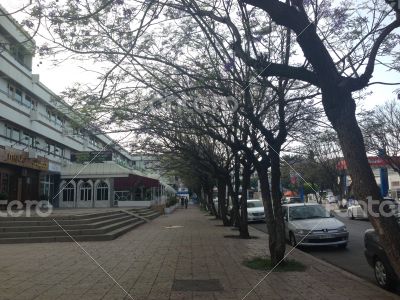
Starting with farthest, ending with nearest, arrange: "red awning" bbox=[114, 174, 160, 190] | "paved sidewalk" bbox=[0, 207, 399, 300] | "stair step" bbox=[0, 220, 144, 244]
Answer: "red awning" bbox=[114, 174, 160, 190]
"stair step" bbox=[0, 220, 144, 244]
"paved sidewalk" bbox=[0, 207, 399, 300]

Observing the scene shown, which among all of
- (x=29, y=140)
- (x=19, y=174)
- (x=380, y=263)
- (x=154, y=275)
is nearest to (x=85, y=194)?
(x=29, y=140)

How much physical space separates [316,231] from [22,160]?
906 inches

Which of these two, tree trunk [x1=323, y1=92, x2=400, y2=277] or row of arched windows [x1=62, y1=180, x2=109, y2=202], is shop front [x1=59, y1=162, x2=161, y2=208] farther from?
tree trunk [x1=323, y1=92, x2=400, y2=277]

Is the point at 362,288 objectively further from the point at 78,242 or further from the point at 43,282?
the point at 78,242

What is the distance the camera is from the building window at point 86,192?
4625cm

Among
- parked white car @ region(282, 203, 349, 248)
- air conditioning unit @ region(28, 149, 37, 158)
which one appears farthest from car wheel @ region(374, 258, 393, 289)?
air conditioning unit @ region(28, 149, 37, 158)

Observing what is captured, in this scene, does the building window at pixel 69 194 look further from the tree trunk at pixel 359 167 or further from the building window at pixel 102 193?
the tree trunk at pixel 359 167

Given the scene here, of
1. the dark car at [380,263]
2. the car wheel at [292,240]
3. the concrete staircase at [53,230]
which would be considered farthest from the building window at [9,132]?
the dark car at [380,263]

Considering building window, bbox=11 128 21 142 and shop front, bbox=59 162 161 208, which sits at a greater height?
building window, bbox=11 128 21 142

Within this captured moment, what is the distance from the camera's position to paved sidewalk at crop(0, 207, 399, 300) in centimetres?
761

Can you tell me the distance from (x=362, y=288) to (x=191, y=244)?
25.7ft

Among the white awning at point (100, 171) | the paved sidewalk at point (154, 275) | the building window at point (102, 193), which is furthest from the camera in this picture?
the building window at point (102, 193)

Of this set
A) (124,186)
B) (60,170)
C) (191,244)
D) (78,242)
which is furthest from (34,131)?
(191,244)

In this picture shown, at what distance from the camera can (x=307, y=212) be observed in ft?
53.0
